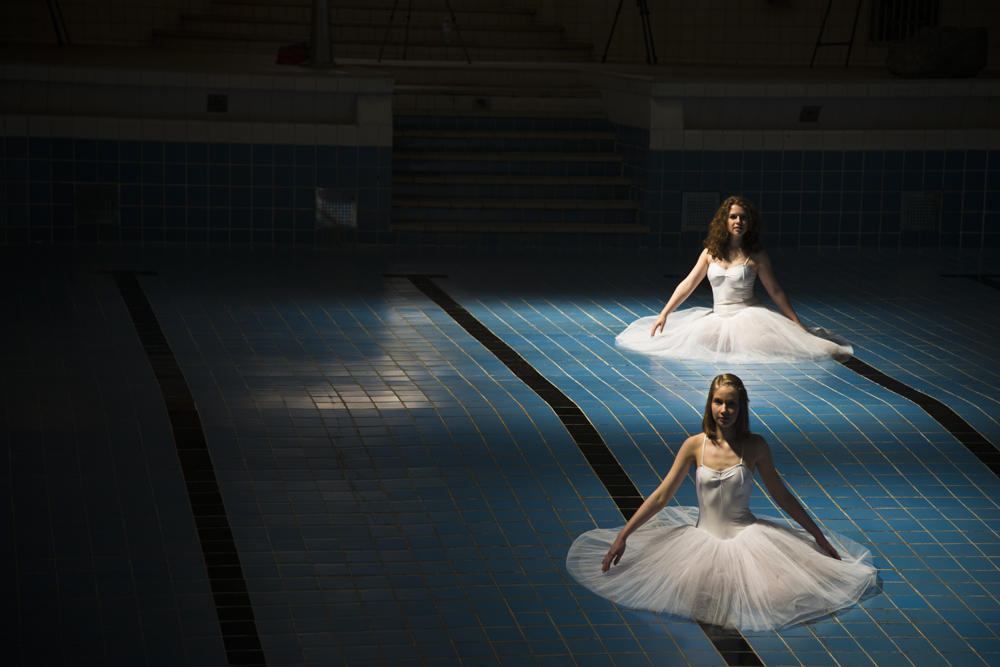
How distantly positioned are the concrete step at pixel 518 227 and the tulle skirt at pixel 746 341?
4103mm

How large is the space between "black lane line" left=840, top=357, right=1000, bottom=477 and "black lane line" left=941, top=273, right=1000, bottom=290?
3290 mm

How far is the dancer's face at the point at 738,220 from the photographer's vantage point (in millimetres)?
7406

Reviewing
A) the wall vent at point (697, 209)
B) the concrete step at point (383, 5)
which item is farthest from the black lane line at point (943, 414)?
the concrete step at point (383, 5)

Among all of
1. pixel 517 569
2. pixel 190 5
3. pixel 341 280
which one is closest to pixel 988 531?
pixel 517 569

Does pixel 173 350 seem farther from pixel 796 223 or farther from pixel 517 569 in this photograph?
pixel 796 223

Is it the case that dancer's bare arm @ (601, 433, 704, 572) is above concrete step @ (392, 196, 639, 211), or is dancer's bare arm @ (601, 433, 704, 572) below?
below

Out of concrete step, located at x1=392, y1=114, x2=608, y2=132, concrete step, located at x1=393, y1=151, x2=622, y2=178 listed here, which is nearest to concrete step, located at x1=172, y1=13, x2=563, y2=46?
concrete step, located at x1=392, y1=114, x2=608, y2=132

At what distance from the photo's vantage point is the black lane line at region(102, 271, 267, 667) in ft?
12.6

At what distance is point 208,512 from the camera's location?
15.6ft

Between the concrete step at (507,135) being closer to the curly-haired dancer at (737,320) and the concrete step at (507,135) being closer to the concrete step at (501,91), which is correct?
the concrete step at (501,91)

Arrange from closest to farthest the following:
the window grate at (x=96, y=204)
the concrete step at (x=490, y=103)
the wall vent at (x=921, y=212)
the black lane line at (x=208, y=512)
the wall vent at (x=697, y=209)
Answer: the black lane line at (x=208, y=512) → the window grate at (x=96, y=204) → the wall vent at (x=697, y=209) → the wall vent at (x=921, y=212) → the concrete step at (x=490, y=103)

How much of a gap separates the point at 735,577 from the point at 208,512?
6.88 ft

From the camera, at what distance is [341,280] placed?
9633 mm

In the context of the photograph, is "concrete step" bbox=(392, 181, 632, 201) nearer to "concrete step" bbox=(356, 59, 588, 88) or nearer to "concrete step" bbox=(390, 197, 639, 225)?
"concrete step" bbox=(390, 197, 639, 225)
